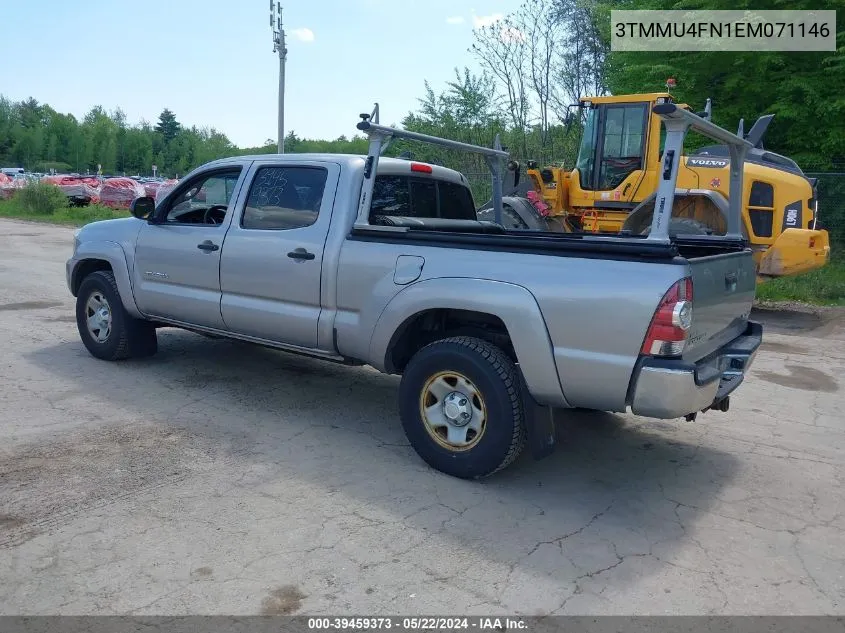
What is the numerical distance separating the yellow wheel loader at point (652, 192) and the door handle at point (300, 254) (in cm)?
708

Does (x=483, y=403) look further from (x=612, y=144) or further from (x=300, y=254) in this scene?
(x=612, y=144)

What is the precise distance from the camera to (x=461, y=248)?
4.45 m

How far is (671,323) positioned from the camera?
3697mm

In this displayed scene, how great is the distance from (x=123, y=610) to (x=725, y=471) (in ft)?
11.8

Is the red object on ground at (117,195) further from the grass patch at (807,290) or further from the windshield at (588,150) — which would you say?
the grass patch at (807,290)

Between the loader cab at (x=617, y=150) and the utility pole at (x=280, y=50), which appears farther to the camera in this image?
the utility pole at (x=280, y=50)

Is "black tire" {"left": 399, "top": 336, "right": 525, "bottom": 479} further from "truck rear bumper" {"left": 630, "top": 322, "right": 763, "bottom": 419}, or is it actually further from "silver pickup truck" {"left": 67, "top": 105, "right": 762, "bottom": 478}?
"truck rear bumper" {"left": 630, "top": 322, "right": 763, "bottom": 419}

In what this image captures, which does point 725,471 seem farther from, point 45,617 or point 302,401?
point 45,617

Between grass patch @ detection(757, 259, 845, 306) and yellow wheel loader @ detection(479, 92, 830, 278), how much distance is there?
1.94 m

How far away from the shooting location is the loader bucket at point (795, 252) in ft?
34.8

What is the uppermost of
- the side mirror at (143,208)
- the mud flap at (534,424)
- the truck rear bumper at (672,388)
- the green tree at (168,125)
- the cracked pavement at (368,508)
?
the green tree at (168,125)

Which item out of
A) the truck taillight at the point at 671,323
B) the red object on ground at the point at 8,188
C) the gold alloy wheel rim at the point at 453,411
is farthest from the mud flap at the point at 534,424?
the red object on ground at the point at 8,188

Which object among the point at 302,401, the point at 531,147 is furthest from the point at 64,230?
the point at 302,401

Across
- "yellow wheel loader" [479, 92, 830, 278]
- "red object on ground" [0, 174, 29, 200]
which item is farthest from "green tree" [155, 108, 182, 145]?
"yellow wheel loader" [479, 92, 830, 278]
